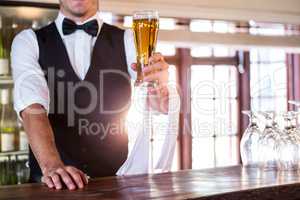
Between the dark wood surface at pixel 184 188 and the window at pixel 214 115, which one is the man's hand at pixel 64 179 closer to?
the dark wood surface at pixel 184 188

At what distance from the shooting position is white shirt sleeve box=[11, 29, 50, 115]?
1805 millimetres

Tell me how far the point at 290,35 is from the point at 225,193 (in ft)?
13.3

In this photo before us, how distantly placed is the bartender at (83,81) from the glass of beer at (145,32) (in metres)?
0.29

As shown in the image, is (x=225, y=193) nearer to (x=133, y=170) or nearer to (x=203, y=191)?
(x=203, y=191)

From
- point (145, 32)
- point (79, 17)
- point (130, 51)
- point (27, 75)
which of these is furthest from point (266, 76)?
point (145, 32)

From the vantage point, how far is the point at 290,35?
518 centimetres

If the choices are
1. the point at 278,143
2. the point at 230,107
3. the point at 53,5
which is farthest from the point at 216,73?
the point at 278,143

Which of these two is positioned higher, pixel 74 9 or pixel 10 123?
pixel 74 9

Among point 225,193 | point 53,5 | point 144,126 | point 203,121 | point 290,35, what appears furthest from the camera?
point 203,121

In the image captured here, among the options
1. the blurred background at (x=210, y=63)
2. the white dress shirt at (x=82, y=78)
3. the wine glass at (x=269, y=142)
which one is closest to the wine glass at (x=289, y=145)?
the wine glass at (x=269, y=142)

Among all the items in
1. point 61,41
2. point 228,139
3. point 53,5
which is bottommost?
point 228,139

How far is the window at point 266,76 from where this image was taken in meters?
6.75

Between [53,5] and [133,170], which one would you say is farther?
[53,5]

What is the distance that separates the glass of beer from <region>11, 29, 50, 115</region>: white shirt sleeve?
370mm
